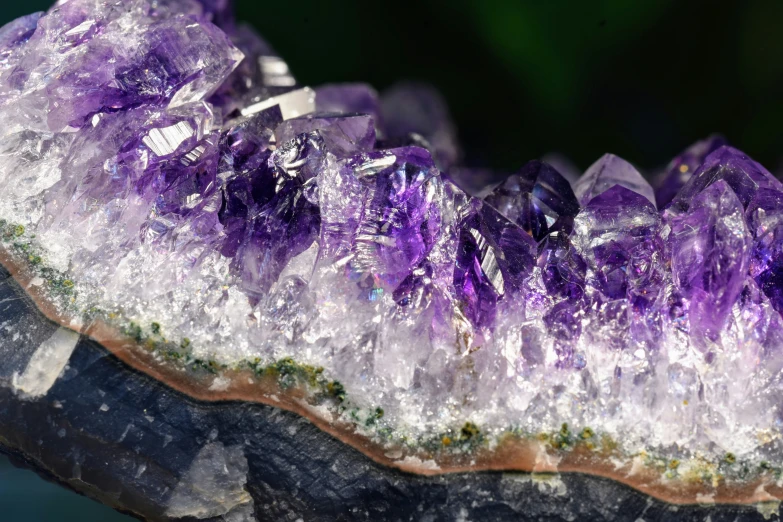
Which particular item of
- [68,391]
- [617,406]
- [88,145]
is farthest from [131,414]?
[617,406]

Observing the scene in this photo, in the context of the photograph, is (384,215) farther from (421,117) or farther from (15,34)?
(421,117)

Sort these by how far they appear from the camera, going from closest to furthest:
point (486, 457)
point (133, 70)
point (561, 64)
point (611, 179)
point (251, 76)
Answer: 1. point (486, 457)
2. point (133, 70)
3. point (611, 179)
4. point (251, 76)
5. point (561, 64)

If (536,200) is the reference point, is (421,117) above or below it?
below

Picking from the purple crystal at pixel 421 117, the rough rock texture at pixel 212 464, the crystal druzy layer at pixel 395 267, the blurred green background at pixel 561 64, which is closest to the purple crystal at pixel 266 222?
the crystal druzy layer at pixel 395 267

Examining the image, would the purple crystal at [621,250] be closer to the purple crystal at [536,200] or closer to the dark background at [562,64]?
the purple crystal at [536,200]

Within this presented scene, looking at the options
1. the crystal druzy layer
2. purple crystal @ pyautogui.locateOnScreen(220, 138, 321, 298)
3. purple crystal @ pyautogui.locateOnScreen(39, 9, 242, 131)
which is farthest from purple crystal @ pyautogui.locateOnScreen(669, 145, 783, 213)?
purple crystal @ pyautogui.locateOnScreen(39, 9, 242, 131)

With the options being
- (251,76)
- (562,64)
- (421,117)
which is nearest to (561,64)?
(562,64)

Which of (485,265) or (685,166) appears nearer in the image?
(485,265)
